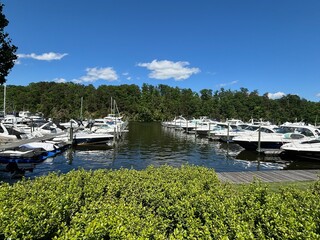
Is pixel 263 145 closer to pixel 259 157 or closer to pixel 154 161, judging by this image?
pixel 259 157

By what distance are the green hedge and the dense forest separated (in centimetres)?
9740

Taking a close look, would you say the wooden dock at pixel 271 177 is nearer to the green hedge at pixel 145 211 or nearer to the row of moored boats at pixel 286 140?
the green hedge at pixel 145 211

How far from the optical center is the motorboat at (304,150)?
923 inches

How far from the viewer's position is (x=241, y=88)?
5930 inches

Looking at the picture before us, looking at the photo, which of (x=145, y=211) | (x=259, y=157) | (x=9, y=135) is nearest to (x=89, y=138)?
(x=9, y=135)

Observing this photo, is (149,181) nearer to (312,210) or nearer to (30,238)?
(30,238)

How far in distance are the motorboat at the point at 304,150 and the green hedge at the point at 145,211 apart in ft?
57.9

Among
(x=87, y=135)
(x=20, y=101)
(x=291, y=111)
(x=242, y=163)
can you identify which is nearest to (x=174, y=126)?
(x=87, y=135)

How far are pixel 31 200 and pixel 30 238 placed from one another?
1.37 meters

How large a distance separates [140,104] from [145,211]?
118m

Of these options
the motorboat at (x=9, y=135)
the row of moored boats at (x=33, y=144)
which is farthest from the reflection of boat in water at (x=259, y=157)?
the motorboat at (x=9, y=135)

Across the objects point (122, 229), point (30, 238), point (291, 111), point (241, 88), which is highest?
point (241, 88)

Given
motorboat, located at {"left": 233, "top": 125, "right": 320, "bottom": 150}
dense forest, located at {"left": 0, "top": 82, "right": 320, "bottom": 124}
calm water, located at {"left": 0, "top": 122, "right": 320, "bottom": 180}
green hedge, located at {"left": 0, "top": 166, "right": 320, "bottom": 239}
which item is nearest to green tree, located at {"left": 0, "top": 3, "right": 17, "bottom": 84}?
green hedge, located at {"left": 0, "top": 166, "right": 320, "bottom": 239}

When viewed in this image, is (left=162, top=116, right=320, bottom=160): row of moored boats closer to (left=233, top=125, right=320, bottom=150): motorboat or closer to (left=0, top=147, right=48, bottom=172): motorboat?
(left=233, top=125, right=320, bottom=150): motorboat
